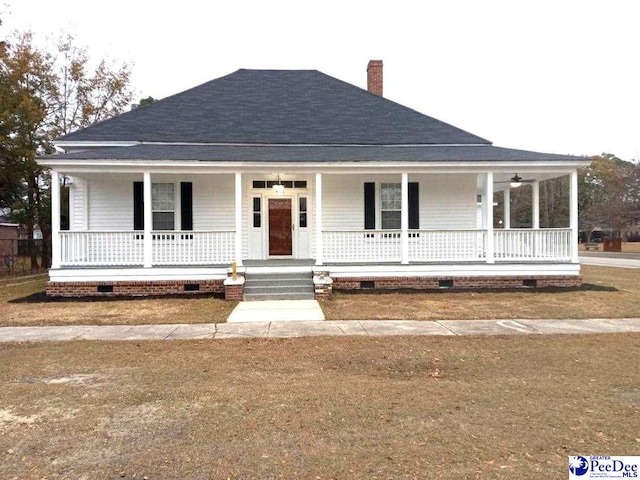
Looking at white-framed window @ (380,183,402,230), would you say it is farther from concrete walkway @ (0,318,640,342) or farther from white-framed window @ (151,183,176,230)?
white-framed window @ (151,183,176,230)

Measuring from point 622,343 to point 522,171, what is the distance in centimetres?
688

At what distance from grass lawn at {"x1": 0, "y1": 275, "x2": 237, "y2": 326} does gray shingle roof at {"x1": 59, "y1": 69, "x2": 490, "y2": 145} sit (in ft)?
19.0

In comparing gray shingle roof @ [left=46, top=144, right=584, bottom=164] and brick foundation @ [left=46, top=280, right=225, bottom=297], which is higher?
gray shingle roof @ [left=46, top=144, right=584, bottom=164]

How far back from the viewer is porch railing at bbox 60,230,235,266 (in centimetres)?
1163

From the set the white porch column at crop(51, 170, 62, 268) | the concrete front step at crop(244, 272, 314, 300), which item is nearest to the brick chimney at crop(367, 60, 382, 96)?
the concrete front step at crop(244, 272, 314, 300)

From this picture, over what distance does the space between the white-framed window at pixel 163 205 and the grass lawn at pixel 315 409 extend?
691cm

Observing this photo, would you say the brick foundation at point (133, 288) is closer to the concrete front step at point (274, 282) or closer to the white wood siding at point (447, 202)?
the concrete front step at point (274, 282)

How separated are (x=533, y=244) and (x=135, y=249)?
37.2ft

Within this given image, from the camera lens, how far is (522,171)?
12.4 meters

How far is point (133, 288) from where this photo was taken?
37.4 ft

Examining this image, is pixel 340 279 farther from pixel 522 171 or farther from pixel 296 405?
pixel 296 405

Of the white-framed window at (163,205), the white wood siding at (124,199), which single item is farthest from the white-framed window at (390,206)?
the white-framed window at (163,205)

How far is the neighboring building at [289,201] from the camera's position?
1152 cm

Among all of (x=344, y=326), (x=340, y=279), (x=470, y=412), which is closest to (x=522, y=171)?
(x=340, y=279)
